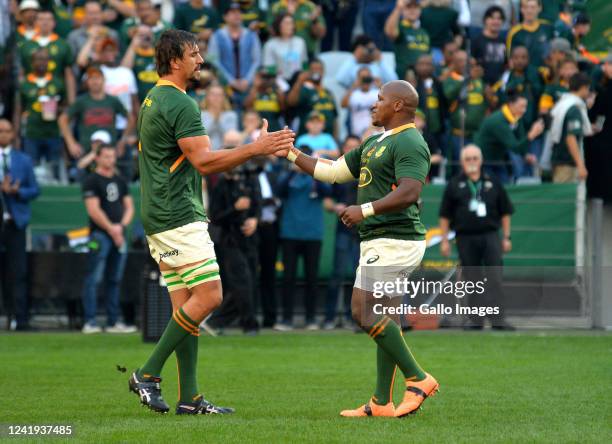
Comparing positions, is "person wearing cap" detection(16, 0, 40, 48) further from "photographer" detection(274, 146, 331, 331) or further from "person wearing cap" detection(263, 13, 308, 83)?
"photographer" detection(274, 146, 331, 331)

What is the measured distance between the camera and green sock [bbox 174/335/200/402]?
8602mm

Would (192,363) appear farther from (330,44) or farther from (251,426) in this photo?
(330,44)

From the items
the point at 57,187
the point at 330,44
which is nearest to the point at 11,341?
the point at 57,187

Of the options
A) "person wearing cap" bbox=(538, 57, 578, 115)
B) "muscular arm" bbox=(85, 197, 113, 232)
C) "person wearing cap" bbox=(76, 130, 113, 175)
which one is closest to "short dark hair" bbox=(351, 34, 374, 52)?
"person wearing cap" bbox=(538, 57, 578, 115)

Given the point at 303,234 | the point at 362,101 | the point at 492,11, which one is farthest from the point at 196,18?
the point at 303,234

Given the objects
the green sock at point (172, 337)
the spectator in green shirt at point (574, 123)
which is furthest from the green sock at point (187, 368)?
the spectator in green shirt at point (574, 123)

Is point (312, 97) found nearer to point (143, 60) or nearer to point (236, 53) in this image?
point (236, 53)

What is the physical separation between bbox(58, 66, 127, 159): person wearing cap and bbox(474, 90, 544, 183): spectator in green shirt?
5342 mm

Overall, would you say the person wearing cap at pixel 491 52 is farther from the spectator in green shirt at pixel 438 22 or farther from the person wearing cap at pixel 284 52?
the person wearing cap at pixel 284 52

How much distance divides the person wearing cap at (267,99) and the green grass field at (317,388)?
4.23 meters

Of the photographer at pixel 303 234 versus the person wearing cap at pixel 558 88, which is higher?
the person wearing cap at pixel 558 88

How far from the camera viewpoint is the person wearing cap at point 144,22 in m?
19.2

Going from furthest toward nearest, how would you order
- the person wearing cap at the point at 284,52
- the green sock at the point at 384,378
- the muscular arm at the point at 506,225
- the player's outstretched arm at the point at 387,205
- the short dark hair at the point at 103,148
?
the person wearing cap at the point at 284,52 → the short dark hair at the point at 103,148 → the muscular arm at the point at 506,225 → the green sock at the point at 384,378 → the player's outstretched arm at the point at 387,205

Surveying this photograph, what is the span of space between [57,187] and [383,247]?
33.2 ft
